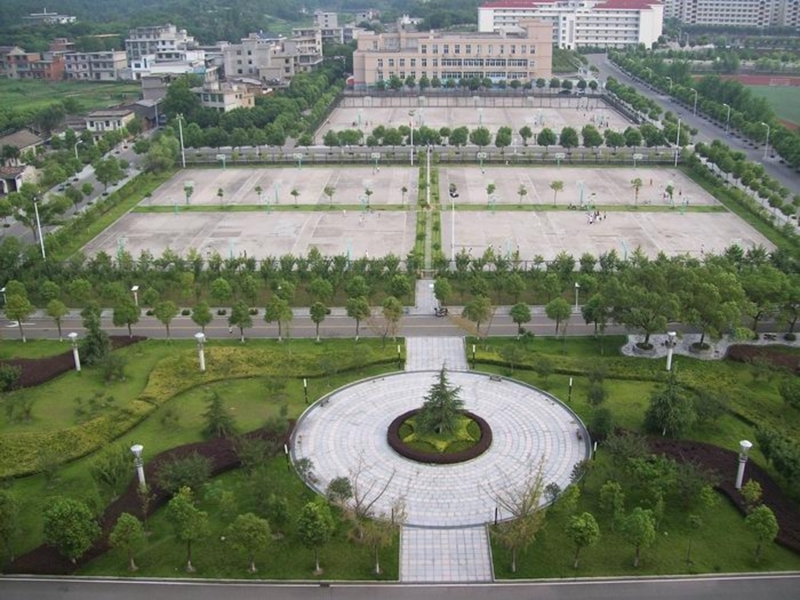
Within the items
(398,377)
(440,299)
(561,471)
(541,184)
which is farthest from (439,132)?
(561,471)

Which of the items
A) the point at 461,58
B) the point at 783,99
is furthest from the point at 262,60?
the point at 783,99

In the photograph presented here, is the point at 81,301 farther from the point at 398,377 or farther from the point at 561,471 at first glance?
the point at 561,471

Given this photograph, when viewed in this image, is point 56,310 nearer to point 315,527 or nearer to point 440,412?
point 440,412

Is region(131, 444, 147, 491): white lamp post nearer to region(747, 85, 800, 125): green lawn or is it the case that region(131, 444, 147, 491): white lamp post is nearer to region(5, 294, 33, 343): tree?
region(5, 294, 33, 343): tree

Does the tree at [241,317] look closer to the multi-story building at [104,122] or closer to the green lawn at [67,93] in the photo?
the multi-story building at [104,122]

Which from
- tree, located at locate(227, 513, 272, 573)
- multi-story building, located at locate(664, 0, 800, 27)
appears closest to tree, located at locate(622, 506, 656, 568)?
tree, located at locate(227, 513, 272, 573)

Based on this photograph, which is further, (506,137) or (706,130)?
(706,130)
